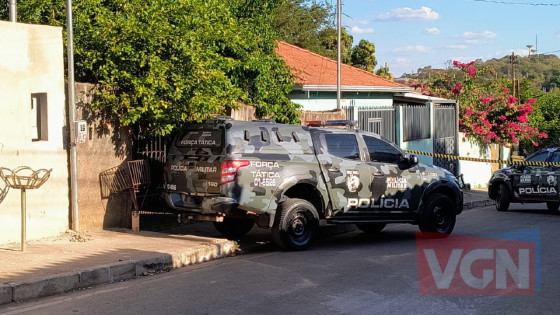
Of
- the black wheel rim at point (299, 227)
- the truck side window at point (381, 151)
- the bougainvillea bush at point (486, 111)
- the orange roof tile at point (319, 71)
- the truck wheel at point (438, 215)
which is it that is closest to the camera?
the black wheel rim at point (299, 227)

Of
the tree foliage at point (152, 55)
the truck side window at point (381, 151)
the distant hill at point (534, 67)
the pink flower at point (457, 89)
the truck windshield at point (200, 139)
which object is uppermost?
the distant hill at point (534, 67)

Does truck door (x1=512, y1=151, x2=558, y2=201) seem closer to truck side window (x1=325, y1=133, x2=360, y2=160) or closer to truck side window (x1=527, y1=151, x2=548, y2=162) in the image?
truck side window (x1=527, y1=151, x2=548, y2=162)

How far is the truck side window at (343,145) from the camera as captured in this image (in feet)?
39.0

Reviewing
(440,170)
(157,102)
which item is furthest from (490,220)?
(157,102)

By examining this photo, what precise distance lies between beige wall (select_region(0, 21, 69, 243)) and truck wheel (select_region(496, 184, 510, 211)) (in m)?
11.4

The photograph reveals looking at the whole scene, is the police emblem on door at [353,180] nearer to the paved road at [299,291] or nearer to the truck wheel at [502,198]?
the paved road at [299,291]

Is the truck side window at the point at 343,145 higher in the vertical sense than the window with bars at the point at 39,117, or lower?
lower

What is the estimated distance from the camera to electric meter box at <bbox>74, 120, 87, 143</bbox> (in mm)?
11094

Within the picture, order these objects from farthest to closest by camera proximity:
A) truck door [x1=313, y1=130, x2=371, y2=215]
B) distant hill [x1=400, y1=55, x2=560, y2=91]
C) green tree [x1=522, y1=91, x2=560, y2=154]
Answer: distant hill [x1=400, y1=55, x2=560, y2=91] → green tree [x1=522, y1=91, x2=560, y2=154] → truck door [x1=313, y1=130, x2=371, y2=215]

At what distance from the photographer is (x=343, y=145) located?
12070 mm

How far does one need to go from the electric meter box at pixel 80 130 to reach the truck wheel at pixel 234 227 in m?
2.69

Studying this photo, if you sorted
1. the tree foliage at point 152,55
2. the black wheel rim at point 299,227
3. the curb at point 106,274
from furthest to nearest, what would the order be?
the tree foliage at point 152,55, the black wheel rim at point 299,227, the curb at point 106,274

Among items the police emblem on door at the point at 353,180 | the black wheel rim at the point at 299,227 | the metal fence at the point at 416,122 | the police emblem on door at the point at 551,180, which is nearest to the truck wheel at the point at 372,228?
the police emblem on door at the point at 353,180

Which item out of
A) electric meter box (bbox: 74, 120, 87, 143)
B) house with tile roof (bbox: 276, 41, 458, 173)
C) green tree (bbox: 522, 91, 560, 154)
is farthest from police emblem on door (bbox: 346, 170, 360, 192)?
green tree (bbox: 522, 91, 560, 154)
